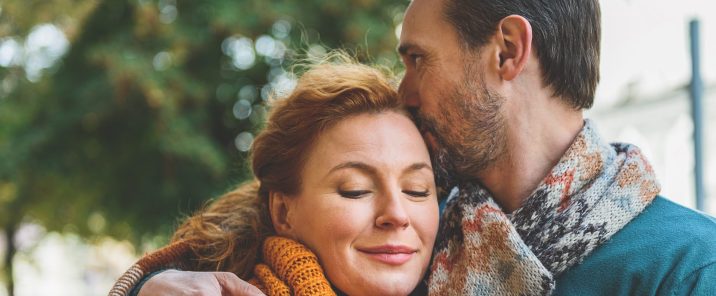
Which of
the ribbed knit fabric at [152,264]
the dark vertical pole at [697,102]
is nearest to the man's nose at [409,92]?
the ribbed knit fabric at [152,264]

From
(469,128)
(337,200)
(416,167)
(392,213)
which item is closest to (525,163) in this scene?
(469,128)

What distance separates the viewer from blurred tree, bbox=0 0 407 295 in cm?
526

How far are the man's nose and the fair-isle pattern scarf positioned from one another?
34cm

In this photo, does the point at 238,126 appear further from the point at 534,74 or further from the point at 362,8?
the point at 534,74

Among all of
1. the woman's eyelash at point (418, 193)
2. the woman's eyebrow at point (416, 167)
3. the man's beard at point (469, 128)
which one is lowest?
the woman's eyelash at point (418, 193)

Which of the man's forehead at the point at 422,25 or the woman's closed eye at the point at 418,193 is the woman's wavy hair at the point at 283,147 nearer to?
the man's forehead at the point at 422,25

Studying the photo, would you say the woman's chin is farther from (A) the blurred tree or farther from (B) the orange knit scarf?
(A) the blurred tree

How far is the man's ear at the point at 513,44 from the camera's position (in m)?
2.02

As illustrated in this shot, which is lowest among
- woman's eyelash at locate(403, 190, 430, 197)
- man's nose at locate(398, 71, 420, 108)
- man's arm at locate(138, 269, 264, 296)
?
man's arm at locate(138, 269, 264, 296)

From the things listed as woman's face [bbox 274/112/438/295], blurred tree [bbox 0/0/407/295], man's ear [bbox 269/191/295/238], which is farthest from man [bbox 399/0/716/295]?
blurred tree [bbox 0/0/407/295]

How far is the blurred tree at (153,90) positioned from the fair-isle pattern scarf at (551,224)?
10.7ft

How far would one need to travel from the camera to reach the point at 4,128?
20.9 feet

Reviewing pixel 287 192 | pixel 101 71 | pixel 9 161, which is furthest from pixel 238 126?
pixel 287 192

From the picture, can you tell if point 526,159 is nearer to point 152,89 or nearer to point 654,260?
point 654,260
